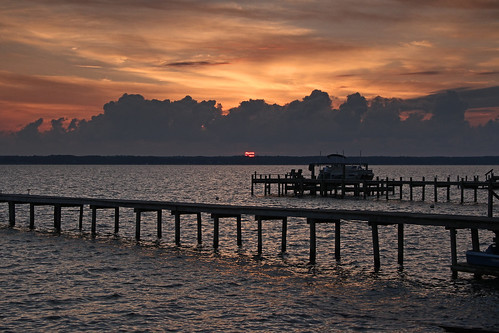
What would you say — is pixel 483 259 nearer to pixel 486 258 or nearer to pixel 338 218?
pixel 486 258

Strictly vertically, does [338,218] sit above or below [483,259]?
above

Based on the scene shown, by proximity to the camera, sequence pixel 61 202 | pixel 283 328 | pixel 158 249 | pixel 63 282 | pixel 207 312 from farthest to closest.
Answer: pixel 61 202 → pixel 158 249 → pixel 63 282 → pixel 207 312 → pixel 283 328

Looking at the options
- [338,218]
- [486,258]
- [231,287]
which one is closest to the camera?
[486,258]

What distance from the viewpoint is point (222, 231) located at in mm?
42812

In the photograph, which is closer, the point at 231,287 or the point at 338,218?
the point at 231,287

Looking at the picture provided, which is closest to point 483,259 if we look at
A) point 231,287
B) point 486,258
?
point 486,258

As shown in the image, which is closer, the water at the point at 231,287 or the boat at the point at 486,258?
the water at the point at 231,287

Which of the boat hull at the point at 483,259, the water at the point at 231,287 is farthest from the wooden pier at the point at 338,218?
the water at the point at 231,287

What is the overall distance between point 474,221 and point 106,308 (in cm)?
1378

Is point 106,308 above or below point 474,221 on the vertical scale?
below

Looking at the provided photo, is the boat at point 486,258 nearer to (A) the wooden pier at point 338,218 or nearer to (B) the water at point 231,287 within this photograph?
(A) the wooden pier at point 338,218

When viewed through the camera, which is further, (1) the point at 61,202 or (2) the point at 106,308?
(1) the point at 61,202

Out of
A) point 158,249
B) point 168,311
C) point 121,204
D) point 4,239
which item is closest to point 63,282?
point 168,311

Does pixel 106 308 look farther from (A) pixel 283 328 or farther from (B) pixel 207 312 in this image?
(A) pixel 283 328
